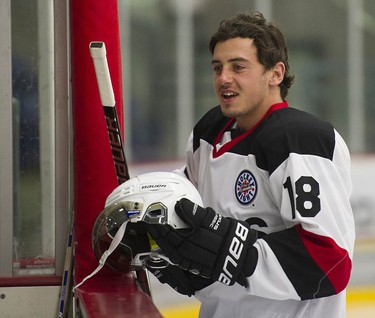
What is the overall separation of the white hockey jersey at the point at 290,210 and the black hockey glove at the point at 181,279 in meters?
0.03

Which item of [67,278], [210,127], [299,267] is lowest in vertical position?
A: [67,278]

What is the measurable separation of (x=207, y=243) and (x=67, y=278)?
0.62 m

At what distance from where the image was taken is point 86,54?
2092 millimetres

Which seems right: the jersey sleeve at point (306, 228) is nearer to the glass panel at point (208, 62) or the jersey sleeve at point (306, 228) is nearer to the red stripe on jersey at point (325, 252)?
the red stripe on jersey at point (325, 252)

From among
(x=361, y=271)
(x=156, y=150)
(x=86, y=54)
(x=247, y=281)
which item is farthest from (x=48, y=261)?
(x=156, y=150)

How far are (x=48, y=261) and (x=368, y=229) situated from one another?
3.42 metres

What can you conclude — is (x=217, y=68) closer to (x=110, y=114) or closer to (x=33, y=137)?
(x=110, y=114)

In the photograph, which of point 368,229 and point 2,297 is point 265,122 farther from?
point 368,229

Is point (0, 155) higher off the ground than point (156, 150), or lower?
higher

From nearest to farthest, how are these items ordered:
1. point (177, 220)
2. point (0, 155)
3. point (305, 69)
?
point (177, 220) → point (0, 155) → point (305, 69)

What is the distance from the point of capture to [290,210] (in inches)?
68.5

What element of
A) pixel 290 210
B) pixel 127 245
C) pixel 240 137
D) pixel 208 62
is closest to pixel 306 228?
pixel 290 210

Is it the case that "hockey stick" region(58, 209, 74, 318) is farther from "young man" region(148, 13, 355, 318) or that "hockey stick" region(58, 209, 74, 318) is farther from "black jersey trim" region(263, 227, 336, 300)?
"black jersey trim" region(263, 227, 336, 300)

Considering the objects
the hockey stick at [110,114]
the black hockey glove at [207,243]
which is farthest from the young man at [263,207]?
the hockey stick at [110,114]
